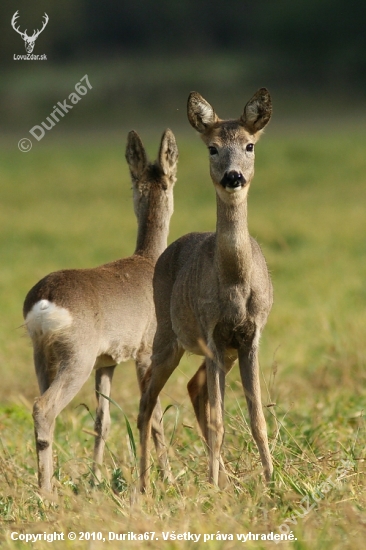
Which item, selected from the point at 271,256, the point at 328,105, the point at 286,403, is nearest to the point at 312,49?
the point at 328,105

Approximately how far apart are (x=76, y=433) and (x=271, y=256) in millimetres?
10572

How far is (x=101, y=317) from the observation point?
6766 mm

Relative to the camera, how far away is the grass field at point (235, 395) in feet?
14.6

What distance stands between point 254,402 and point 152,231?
2.80 m

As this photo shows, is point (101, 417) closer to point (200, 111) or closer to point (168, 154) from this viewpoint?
point (168, 154)

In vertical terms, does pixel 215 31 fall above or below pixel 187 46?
above

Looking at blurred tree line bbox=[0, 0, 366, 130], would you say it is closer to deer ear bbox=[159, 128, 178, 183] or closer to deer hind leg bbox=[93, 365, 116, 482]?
deer ear bbox=[159, 128, 178, 183]

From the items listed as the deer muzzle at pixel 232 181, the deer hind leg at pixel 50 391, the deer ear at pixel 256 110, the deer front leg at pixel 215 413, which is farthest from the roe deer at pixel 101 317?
the deer ear at pixel 256 110

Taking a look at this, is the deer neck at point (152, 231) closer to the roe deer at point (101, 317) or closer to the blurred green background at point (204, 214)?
the roe deer at point (101, 317)

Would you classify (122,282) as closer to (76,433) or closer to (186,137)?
(76,433)

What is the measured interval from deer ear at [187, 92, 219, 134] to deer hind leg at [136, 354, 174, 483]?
5.63ft

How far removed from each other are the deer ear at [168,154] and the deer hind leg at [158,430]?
1511 millimetres

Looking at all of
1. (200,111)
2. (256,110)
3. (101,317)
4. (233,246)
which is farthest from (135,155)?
(233,246)

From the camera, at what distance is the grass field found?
4.44 m
